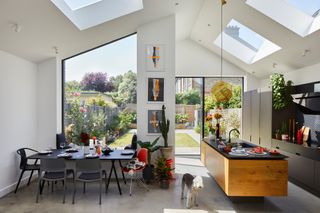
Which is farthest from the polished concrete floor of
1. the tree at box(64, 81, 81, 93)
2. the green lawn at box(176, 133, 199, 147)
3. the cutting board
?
the green lawn at box(176, 133, 199, 147)

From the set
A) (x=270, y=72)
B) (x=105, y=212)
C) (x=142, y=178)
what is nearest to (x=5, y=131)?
(x=105, y=212)

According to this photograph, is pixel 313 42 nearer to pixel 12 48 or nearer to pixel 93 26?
pixel 93 26

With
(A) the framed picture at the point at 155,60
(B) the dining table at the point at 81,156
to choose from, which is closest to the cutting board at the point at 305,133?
(A) the framed picture at the point at 155,60

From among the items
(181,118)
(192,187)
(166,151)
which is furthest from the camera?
(181,118)

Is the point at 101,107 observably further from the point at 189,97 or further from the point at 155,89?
the point at 189,97

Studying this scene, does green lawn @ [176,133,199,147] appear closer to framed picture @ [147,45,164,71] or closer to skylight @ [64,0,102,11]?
framed picture @ [147,45,164,71]

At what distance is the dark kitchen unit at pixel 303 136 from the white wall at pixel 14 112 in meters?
5.37

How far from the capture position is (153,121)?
19.3 ft

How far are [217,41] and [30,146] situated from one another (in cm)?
543

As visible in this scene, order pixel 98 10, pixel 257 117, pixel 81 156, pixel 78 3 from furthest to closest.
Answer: pixel 257 117 → pixel 98 10 → pixel 81 156 → pixel 78 3

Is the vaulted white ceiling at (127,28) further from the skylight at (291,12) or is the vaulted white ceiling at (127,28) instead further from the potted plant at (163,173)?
the potted plant at (163,173)

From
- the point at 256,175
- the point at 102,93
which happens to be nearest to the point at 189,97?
the point at 102,93

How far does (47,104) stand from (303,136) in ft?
18.4

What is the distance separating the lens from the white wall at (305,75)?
5.08 m
